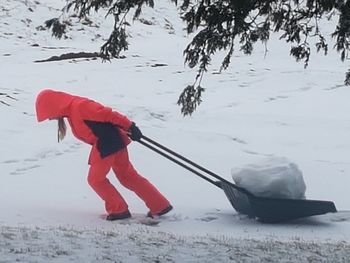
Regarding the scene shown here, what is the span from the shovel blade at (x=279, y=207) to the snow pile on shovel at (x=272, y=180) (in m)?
0.22

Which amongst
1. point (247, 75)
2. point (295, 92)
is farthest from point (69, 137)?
point (247, 75)

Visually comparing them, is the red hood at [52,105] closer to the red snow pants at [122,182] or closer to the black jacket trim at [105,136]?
the black jacket trim at [105,136]

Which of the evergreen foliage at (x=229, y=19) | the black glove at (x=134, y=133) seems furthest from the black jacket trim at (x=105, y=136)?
the evergreen foliage at (x=229, y=19)

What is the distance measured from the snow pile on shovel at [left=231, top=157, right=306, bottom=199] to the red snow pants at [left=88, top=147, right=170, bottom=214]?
2.83 ft

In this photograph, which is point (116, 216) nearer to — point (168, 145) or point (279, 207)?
point (279, 207)

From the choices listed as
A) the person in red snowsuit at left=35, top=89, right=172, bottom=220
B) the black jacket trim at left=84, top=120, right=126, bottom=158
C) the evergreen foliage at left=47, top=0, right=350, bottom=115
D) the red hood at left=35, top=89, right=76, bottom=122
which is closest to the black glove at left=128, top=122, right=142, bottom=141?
the person in red snowsuit at left=35, top=89, right=172, bottom=220

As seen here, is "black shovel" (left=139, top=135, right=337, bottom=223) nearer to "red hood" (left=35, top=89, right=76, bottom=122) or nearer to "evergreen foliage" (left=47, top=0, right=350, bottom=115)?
"red hood" (left=35, top=89, right=76, bottom=122)

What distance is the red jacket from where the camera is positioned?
28.1 ft

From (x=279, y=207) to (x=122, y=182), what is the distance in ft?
5.54

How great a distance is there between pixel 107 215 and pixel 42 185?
1.69 metres

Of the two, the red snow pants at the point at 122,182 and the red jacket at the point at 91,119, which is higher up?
the red jacket at the point at 91,119

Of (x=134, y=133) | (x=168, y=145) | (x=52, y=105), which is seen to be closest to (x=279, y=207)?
(x=134, y=133)

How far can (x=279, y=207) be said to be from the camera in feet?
28.0

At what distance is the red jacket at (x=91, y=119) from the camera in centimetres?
856
